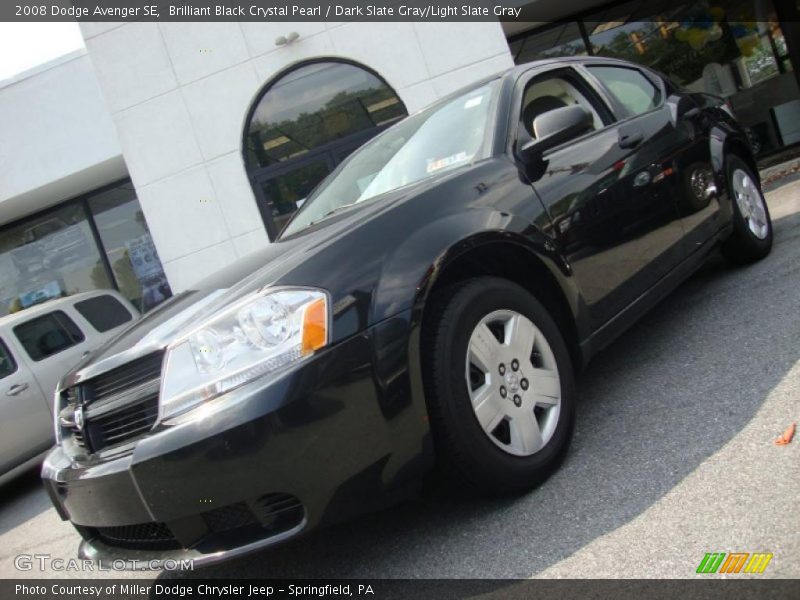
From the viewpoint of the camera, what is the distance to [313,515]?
6.55ft

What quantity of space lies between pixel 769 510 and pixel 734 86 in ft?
38.1

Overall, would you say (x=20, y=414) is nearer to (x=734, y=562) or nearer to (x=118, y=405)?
(x=118, y=405)

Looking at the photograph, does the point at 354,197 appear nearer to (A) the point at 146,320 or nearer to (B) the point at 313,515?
(A) the point at 146,320

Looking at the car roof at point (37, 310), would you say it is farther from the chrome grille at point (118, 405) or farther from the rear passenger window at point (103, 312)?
the chrome grille at point (118, 405)

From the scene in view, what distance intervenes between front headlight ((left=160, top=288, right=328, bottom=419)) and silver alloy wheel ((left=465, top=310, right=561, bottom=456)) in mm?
587

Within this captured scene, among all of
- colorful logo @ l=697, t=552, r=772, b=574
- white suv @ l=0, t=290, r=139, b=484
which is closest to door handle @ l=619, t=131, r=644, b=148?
colorful logo @ l=697, t=552, r=772, b=574

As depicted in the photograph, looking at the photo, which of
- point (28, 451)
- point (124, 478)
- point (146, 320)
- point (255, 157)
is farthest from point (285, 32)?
point (124, 478)

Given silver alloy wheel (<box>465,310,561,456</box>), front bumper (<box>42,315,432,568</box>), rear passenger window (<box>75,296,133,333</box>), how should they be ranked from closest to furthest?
front bumper (<box>42,315,432,568</box>)
silver alloy wheel (<box>465,310,561,456</box>)
rear passenger window (<box>75,296,133,333</box>)

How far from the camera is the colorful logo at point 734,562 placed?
1.73m

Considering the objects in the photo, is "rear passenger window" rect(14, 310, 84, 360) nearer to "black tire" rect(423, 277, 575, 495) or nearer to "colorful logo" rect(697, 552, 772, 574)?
"black tire" rect(423, 277, 575, 495)

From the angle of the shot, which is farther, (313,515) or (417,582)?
(417,582)

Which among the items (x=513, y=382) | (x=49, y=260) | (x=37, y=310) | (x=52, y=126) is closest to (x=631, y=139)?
(x=513, y=382)

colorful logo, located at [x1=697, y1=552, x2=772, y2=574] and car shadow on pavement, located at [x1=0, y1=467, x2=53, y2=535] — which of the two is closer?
colorful logo, located at [x1=697, y1=552, x2=772, y2=574]

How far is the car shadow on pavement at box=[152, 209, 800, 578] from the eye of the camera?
7.20ft
